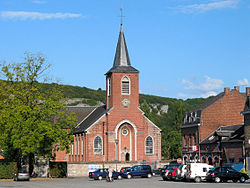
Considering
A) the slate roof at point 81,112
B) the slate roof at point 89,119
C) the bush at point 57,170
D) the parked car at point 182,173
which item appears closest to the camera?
the parked car at point 182,173

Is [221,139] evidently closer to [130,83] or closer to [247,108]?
[247,108]

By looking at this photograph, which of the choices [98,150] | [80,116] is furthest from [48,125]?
[80,116]

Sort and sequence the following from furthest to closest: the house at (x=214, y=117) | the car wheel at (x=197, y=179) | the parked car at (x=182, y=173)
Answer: the house at (x=214, y=117) < the parked car at (x=182, y=173) < the car wheel at (x=197, y=179)

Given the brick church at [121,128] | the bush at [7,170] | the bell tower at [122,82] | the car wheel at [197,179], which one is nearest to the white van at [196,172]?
the car wheel at [197,179]

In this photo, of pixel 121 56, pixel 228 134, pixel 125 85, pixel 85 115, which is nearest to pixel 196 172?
pixel 228 134

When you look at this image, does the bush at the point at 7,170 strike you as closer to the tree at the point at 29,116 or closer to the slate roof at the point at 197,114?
the tree at the point at 29,116

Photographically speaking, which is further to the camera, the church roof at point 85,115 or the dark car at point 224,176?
the church roof at point 85,115

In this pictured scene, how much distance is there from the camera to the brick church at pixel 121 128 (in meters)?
71.9

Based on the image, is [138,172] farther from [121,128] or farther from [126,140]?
[121,128]

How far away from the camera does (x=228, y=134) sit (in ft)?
208

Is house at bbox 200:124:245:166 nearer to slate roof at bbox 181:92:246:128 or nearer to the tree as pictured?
slate roof at bbox 181:92:246:128

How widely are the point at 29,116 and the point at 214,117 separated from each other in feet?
98.9

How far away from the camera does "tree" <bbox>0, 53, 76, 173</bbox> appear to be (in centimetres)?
5308

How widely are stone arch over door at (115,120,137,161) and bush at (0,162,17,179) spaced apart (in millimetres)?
19481
